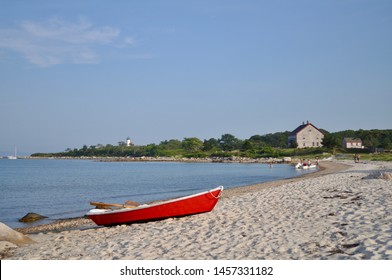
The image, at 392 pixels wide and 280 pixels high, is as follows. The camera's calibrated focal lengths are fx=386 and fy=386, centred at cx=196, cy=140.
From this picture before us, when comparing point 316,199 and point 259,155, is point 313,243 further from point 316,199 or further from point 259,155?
point 259,155

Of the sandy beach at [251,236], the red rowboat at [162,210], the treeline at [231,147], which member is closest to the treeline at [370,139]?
the treeline at [231,147]

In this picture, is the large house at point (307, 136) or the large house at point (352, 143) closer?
the large house at point (352, 143)

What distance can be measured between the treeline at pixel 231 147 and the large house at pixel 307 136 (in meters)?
2.47

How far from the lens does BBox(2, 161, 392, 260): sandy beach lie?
6938 millimetres

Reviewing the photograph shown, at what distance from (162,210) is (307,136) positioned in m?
92.1

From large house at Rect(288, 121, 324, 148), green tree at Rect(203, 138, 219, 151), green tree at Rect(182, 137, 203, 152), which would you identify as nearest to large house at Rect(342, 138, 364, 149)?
large house at Rect(288, 121, 324, 148)

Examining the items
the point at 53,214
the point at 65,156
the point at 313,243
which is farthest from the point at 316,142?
the point at 65,156

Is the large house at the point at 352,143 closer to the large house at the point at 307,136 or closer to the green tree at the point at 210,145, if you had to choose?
the large house at the point at 307,136

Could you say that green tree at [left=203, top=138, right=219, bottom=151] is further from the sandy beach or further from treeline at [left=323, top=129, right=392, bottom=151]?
the sandy beach

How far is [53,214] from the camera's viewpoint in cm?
1773

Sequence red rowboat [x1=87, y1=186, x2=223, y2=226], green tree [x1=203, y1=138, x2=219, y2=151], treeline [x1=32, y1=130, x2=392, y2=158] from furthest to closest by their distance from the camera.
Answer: green tree [x1=203, y1=138, x2=219, y2=151], treeline [x1=32, y1=130, x2=392, y2=158], red rowboat [x1=87, y1=186, x2=223, y2=226]

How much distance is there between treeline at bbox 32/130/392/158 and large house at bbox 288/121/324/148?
247 centimetres

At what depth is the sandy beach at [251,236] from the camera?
22.8 feet
